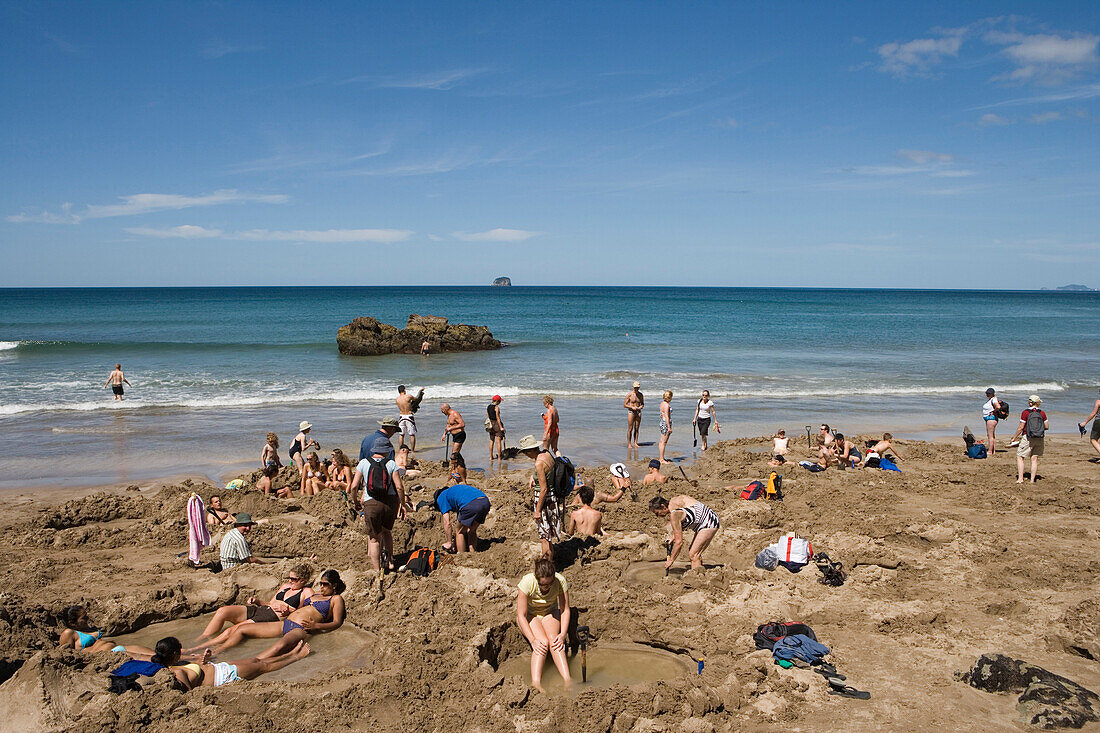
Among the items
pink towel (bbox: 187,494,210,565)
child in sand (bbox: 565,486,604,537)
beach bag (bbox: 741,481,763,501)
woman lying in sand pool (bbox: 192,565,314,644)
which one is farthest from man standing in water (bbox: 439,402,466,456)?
woman lying in sand pool (bbox: 192,565,314,644)

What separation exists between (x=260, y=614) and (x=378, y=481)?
176 centimetres

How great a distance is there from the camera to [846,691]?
559cm

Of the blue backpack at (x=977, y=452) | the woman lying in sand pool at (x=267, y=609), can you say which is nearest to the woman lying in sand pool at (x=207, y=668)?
the woman lying in sand pool at (x=267, y=609)

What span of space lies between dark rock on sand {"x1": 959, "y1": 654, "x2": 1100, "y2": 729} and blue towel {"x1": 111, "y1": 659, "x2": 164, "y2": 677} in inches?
268

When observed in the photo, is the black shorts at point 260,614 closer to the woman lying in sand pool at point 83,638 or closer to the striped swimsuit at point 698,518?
the woman lying in sand pool at point 83,638

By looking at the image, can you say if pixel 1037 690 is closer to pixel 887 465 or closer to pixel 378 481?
pixel 378 481

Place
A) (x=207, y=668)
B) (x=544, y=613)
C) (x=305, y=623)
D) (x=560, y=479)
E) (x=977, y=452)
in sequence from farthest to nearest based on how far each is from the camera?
(x=977, y=452), (x=560, y=479), (x=305, y=623), (x=544, y=613), (x=207, y=668)

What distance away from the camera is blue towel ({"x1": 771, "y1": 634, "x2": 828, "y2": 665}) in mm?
6000

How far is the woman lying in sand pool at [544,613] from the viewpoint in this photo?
236 inches

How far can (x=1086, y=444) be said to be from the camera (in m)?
15.4

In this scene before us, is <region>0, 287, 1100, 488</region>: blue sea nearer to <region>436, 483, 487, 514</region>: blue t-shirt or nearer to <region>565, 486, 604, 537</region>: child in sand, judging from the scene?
<region>565, 486, 604, 537</region>: child in sand

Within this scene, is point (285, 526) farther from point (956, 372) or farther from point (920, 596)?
point (956, 372)

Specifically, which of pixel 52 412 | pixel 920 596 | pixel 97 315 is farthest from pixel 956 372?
pixel 97 315

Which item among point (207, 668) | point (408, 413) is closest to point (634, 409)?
point (408, 413)
